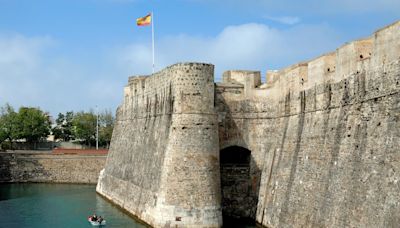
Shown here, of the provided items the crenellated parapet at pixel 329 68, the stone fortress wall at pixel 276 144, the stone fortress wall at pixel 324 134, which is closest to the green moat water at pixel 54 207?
the stone fortress wall at pixel 276 144

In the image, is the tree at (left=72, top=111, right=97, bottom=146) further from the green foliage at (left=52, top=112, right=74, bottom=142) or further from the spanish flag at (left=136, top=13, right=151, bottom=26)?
the spanish flag at (left=136, top=13, right=151, bottom=26)

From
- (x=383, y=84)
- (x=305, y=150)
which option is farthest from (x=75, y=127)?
(x=383, y=84)

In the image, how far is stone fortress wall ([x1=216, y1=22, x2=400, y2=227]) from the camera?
52.7 ft

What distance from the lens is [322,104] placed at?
21.2 metres

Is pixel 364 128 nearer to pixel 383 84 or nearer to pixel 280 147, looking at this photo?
pixel 383 84

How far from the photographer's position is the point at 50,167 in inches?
1868

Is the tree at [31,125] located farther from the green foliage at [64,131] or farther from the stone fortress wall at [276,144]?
the stone fortress wall at [276,144]

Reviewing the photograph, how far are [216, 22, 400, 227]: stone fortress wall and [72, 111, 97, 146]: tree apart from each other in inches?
2237

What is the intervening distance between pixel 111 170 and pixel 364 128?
22990mm

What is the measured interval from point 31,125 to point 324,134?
60.5 meters

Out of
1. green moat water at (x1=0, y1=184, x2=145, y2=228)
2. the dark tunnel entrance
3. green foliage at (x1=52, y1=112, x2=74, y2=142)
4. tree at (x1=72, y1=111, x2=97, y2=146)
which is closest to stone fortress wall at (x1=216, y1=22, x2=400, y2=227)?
the dark tunnel entrance

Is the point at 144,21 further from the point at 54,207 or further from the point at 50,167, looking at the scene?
the point at 50,167

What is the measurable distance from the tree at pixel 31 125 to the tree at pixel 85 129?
618 centimetres

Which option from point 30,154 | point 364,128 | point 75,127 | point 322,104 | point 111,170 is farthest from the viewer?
point 75,127
